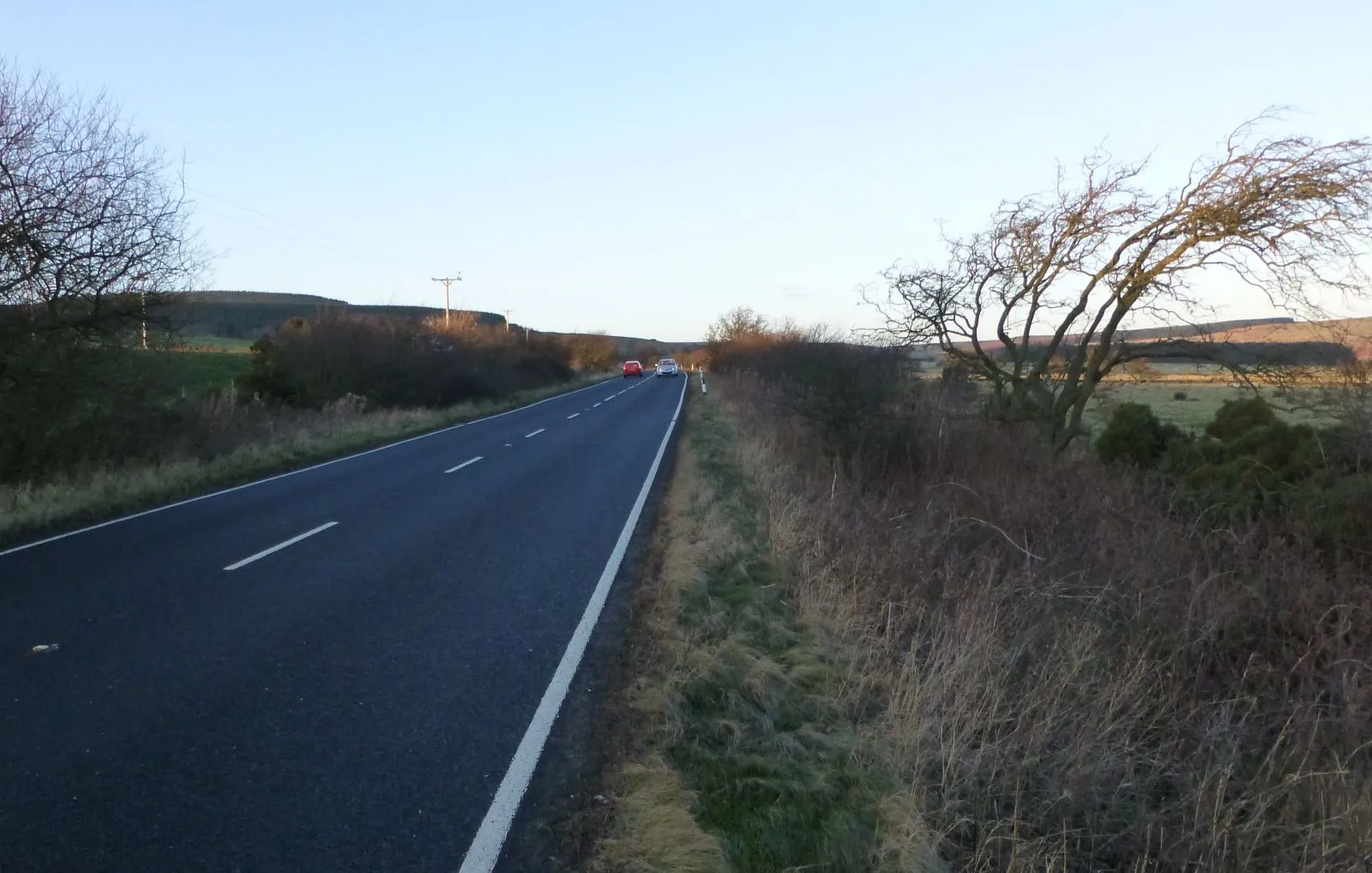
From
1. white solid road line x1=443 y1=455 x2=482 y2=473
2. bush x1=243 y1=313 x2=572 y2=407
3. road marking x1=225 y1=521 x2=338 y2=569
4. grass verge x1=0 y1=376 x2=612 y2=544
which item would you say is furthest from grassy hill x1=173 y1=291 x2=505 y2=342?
road marking x1=225 y1=521 x2=338 y2=569

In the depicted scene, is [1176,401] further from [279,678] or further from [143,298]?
[279,678]

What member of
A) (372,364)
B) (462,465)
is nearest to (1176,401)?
(462,465)

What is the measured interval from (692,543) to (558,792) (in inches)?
223

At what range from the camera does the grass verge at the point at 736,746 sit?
4.04 m

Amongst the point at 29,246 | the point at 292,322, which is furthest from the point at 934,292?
the point at 292,322

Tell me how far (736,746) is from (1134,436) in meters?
20.2

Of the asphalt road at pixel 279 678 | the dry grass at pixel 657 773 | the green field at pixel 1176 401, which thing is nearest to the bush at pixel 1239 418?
the green field at pixel 1176 401

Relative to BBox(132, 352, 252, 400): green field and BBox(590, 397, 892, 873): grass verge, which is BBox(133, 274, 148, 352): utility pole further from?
BBox(590, 397, 892, 873): grass verge

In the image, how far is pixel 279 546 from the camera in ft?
34.0

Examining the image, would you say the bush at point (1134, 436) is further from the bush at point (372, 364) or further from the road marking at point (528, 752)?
the bush at point (372, 364)

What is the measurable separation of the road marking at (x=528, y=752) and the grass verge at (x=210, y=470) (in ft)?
24.5

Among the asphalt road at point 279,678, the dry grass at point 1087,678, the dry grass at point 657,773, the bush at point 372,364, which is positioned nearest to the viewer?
the dry grass at point 657,773

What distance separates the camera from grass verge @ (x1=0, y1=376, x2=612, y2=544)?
12.5 metres

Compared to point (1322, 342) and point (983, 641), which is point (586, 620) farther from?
point (1322, 342)
